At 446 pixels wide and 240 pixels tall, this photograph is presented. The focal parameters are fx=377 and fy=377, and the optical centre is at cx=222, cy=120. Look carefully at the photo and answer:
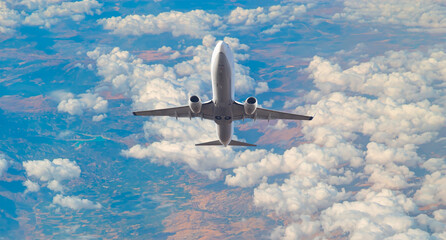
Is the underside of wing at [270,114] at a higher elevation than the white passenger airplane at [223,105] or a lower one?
lower

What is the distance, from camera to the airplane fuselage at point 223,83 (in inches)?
A: 1744

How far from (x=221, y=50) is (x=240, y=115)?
15025 mm

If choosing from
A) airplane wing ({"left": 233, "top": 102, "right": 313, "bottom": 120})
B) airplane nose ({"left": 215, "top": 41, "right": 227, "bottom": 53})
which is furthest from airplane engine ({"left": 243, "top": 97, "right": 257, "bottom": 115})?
airplane nose ({"left": 215, "top": 41, "right": 227, "bottom": 53})

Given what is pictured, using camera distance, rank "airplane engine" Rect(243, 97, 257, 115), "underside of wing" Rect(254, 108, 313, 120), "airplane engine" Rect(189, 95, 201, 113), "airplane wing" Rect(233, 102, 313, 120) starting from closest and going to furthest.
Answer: "airplane engine" Rect(189, 95, 201, 113) < "airplane engine" Rect(243, 97, 257, 115) < "airplane wing" Rect(233, 102, 313, 120) < "underside of wing" Rect(254, 108, 313, 120)

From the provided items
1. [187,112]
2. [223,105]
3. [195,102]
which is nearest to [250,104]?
[223,105]

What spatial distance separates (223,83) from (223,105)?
581 cm

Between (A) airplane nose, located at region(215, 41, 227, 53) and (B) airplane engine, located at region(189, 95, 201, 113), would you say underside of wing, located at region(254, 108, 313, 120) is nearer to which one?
(B) airplane engine, located at region(189, 95, 201, 113)

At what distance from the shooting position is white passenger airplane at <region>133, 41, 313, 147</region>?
4481 cm

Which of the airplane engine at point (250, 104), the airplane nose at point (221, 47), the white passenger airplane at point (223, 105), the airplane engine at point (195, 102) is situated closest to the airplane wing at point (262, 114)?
the white passenger airplane at point (223, 105)

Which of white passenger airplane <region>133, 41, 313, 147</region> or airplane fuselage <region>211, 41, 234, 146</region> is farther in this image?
white passenger airplane <region>133, 41, 313, 147</region>

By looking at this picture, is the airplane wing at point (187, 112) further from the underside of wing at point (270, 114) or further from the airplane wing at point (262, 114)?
the underside of wing at point (270, 114)

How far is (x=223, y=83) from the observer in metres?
47.3

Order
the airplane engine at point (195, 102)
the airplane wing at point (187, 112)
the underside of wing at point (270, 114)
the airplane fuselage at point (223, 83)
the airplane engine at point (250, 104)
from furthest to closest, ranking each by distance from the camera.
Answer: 1. the underside of wing at point (270, 114)
2. the airplane wing at point (187, 112)
3. the airplane engine at point (250, 104)
4. the airplane engine at point (195, 102)
5. the airplane fuselage at point (223, 83)

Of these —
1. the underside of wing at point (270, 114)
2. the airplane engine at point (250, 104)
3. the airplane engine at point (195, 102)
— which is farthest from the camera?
the underside of wing at point (270, 114)
